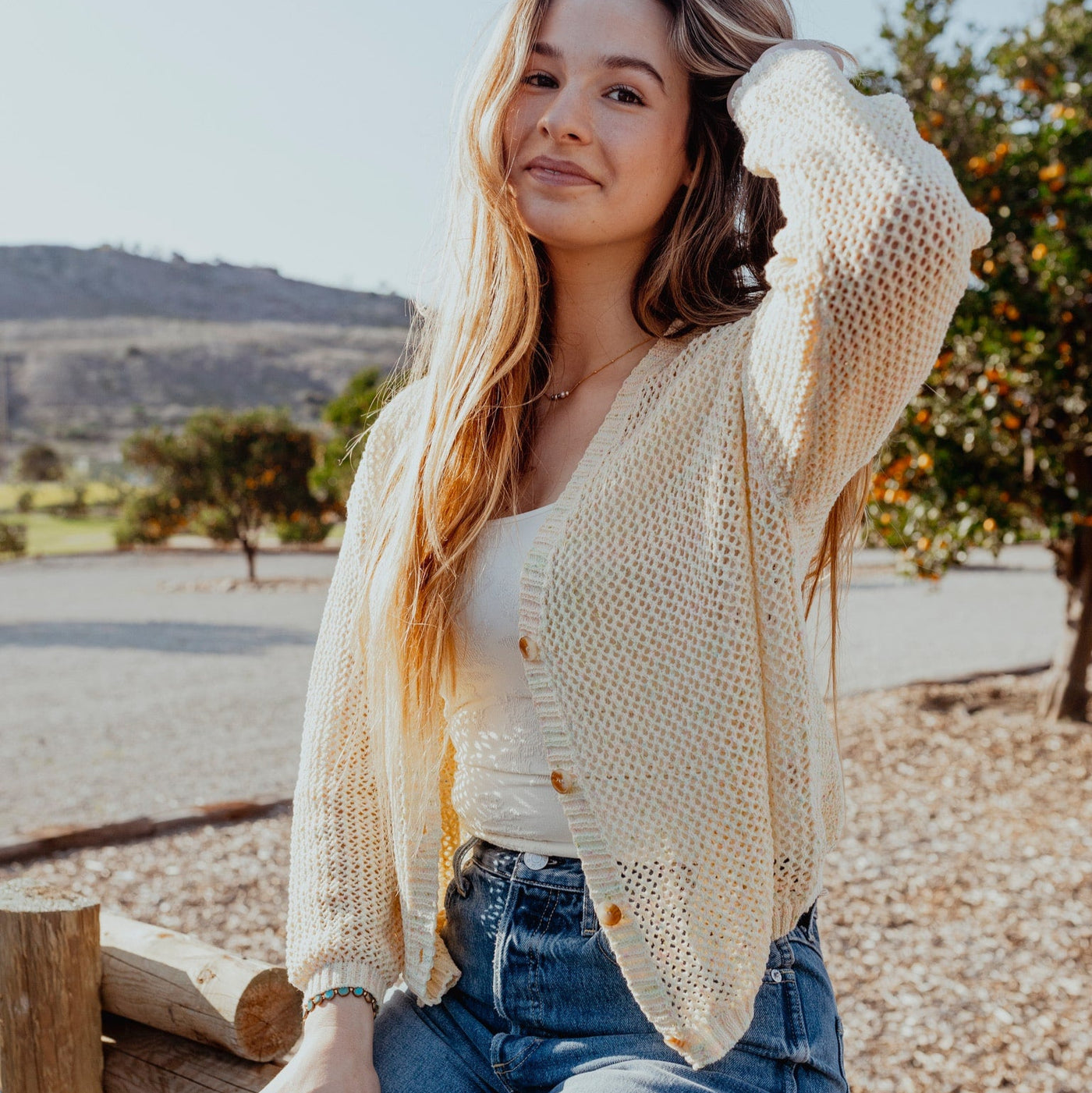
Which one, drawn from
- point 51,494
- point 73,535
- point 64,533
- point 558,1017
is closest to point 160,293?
point 51,494

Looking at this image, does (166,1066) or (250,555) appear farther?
(250,555)

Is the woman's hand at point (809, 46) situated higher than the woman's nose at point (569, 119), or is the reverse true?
the woman's hand at point (809, 46)

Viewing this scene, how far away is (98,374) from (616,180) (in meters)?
56.2

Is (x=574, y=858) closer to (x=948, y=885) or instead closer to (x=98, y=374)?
(x=948, y=885)

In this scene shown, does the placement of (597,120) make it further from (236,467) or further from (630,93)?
(236,467)

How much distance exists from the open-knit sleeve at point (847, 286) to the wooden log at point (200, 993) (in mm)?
1277

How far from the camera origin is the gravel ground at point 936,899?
312 cm

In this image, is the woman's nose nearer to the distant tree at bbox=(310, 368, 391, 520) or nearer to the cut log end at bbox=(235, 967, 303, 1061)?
the cut log end at bbox=(235, 967, 303, 1061)

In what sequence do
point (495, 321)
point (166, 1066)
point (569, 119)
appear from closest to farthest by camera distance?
point (569, 119), point (495, 321), point (166, 1066)

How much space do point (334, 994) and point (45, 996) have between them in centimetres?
75

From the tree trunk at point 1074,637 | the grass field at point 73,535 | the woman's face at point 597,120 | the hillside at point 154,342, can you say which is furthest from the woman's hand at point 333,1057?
the hillside at point 154,342

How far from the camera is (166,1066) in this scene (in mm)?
2023

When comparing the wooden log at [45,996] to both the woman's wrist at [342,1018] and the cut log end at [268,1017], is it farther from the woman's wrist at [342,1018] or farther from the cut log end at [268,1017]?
the woman's wrist at [342,1018]

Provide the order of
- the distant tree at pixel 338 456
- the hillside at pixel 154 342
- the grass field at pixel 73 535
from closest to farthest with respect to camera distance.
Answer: the distant tree at pixel 338 456 < the grass field at pixel 73 535 < the hillside at pixel 154 342
